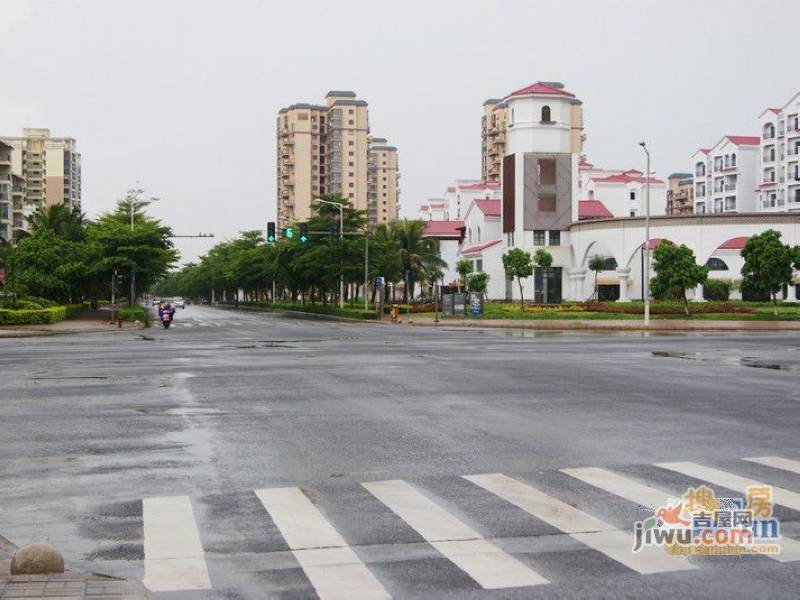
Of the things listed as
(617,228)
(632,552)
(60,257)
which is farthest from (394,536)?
(617,228)

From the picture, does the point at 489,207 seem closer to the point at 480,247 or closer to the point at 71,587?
the point at 480,247

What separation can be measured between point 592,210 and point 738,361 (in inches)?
2793

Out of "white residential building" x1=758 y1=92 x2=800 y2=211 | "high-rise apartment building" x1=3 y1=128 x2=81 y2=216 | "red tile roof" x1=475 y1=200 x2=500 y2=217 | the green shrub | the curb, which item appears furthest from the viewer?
"high-rise apartment building" x1=3 y1=128 x2=81 y2=216

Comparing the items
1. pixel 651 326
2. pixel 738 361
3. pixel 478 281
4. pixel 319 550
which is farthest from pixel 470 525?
pixel 478 281

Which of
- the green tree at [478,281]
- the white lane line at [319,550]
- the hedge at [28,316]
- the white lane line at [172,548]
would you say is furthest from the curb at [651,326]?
the white lane line at [172,548]

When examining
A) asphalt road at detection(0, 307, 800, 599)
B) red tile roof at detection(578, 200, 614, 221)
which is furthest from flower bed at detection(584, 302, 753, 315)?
asphalt road at detection(0, 307, 800, 599)

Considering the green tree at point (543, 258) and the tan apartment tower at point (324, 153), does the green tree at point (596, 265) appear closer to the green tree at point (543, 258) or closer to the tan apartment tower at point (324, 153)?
the green tree at point (543, 258)

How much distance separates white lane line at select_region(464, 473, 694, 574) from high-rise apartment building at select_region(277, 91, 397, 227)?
162 m

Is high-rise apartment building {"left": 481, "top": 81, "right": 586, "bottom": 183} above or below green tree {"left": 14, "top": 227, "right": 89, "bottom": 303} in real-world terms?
above

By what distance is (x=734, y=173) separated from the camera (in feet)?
365

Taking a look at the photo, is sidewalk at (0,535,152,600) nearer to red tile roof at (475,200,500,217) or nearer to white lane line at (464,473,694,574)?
white lane line at (464,473,694,574)

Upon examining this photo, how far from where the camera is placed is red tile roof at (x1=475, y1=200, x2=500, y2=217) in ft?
309

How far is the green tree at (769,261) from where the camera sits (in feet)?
172

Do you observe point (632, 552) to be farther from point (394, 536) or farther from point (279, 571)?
point (279, 571)
